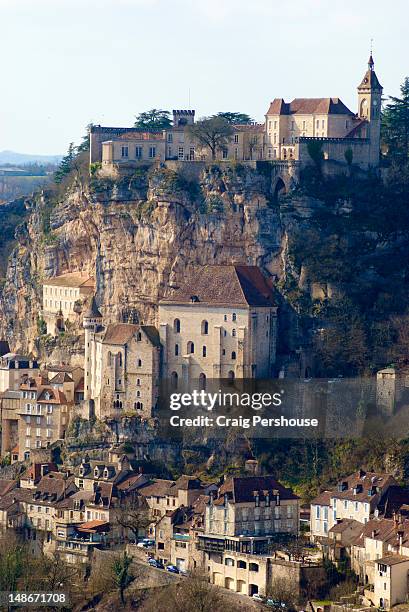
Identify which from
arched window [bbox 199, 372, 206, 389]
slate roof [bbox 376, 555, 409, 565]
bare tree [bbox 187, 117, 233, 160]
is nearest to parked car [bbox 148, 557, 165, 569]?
slate roof [bbox 376, 555, 409, 565]

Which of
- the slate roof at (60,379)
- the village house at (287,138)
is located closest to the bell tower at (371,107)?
the village house at (287,138)

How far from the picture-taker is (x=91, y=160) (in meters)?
122

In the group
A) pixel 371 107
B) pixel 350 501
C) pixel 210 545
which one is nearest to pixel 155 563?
pixel 210 545

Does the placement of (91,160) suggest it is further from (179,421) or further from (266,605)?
(266,605)

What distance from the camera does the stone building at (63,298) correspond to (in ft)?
397

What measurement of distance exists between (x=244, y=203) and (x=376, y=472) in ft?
60.4

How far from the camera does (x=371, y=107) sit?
118500 millimetres

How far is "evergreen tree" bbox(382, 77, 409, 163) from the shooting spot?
122944 millimetres

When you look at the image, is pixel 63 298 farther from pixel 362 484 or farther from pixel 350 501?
pixel 350 501

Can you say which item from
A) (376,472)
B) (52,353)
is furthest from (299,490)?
(52,353)

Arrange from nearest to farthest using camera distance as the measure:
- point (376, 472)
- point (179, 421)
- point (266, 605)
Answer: point (266, 605) → point (376, 472) → point (179, 421)

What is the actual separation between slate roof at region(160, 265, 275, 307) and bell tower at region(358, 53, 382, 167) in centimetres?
982

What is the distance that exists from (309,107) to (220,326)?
14.7 metres

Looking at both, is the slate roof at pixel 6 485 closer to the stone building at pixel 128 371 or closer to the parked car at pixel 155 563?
the stone building at pixel 128 371
